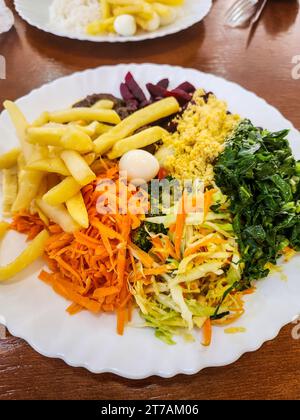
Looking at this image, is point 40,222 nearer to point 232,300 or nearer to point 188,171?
point 188,171

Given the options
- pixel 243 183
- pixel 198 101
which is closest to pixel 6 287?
pixel 243 183

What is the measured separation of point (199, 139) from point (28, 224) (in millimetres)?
883

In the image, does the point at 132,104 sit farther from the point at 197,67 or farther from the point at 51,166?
the point at 197,67

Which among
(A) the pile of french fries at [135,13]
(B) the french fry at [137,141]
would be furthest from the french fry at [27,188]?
(A) the pile of french fries at [135,13]

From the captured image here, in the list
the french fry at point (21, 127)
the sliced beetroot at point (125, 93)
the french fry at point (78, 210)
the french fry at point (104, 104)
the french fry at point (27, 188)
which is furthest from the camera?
the sliced beetroot at point (125, 93)

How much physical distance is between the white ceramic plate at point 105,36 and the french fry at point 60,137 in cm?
137

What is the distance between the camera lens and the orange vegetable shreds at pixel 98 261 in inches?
60.8

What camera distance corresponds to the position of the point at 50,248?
5.31ft

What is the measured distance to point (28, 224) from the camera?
5.69 feet

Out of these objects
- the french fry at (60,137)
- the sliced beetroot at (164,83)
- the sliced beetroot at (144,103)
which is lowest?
the sliced beetroot at (144,103)

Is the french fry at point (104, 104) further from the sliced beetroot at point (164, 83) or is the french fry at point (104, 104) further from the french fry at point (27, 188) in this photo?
the french fry at point (27, 188)

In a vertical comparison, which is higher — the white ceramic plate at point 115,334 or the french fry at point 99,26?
the french fry at point 99,26

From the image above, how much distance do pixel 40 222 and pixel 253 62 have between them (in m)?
2.04

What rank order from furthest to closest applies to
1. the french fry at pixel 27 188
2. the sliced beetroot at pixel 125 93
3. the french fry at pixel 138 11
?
the french fry at pixel 138 11 < the sliced beetroot at pixel 125 93 < the french fry at pixel 27 188
